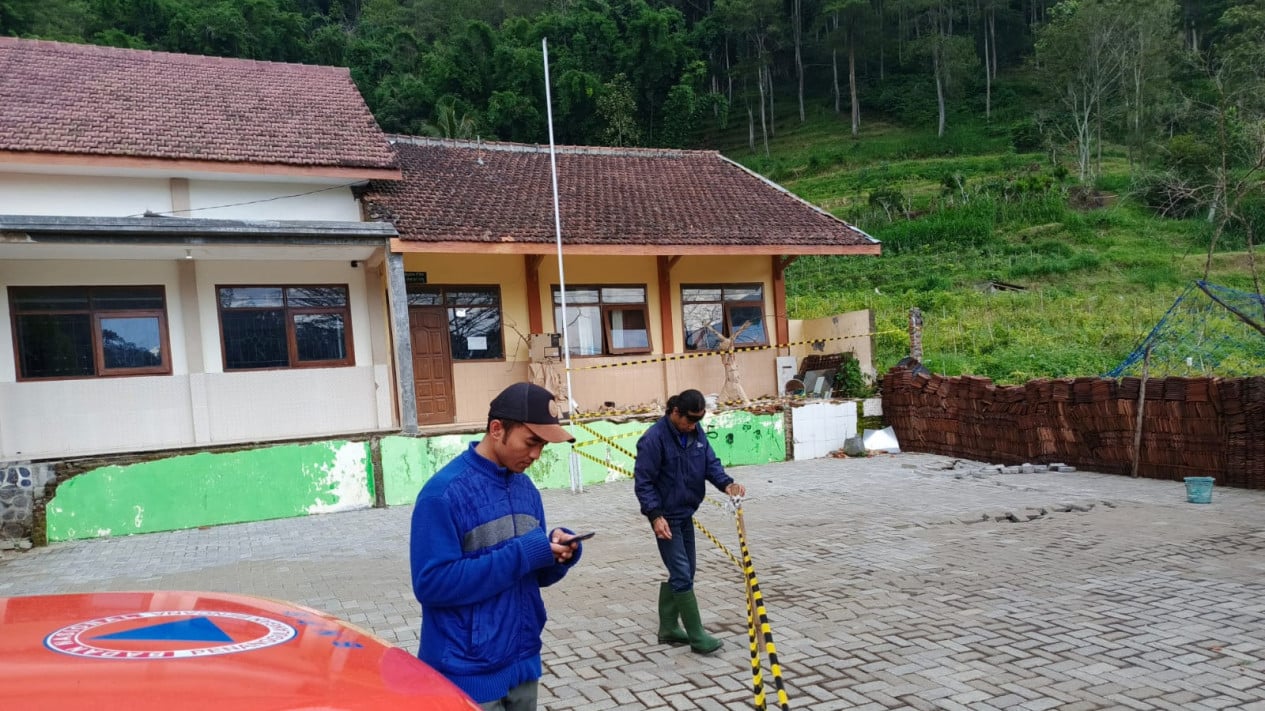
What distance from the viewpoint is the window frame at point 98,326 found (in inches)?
480

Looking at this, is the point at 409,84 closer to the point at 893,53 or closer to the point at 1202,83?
the point at 893,53

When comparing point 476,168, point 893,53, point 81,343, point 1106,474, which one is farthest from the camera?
point 893,53

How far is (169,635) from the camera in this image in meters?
2.11

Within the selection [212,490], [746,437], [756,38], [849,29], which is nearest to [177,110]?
[212,490]

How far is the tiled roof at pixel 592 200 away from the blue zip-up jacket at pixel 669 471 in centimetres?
894

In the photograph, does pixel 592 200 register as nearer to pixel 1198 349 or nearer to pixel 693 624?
pixel 1198 349

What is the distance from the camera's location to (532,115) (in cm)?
3925

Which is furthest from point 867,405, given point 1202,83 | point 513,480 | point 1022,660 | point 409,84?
point 1202,83

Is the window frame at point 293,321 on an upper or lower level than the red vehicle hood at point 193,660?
upper

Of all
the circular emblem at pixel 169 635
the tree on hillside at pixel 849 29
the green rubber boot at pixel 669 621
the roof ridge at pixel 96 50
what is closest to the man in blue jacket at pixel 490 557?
the circular emblem at pixel 169 635

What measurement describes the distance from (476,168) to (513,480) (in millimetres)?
14830

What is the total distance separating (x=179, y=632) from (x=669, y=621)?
332cm

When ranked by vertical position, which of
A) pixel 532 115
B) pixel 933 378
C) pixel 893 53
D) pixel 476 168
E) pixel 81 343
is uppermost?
pixel 893 53

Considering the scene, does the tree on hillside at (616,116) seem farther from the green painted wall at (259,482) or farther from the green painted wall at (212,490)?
the green painted wall at (212,490)
